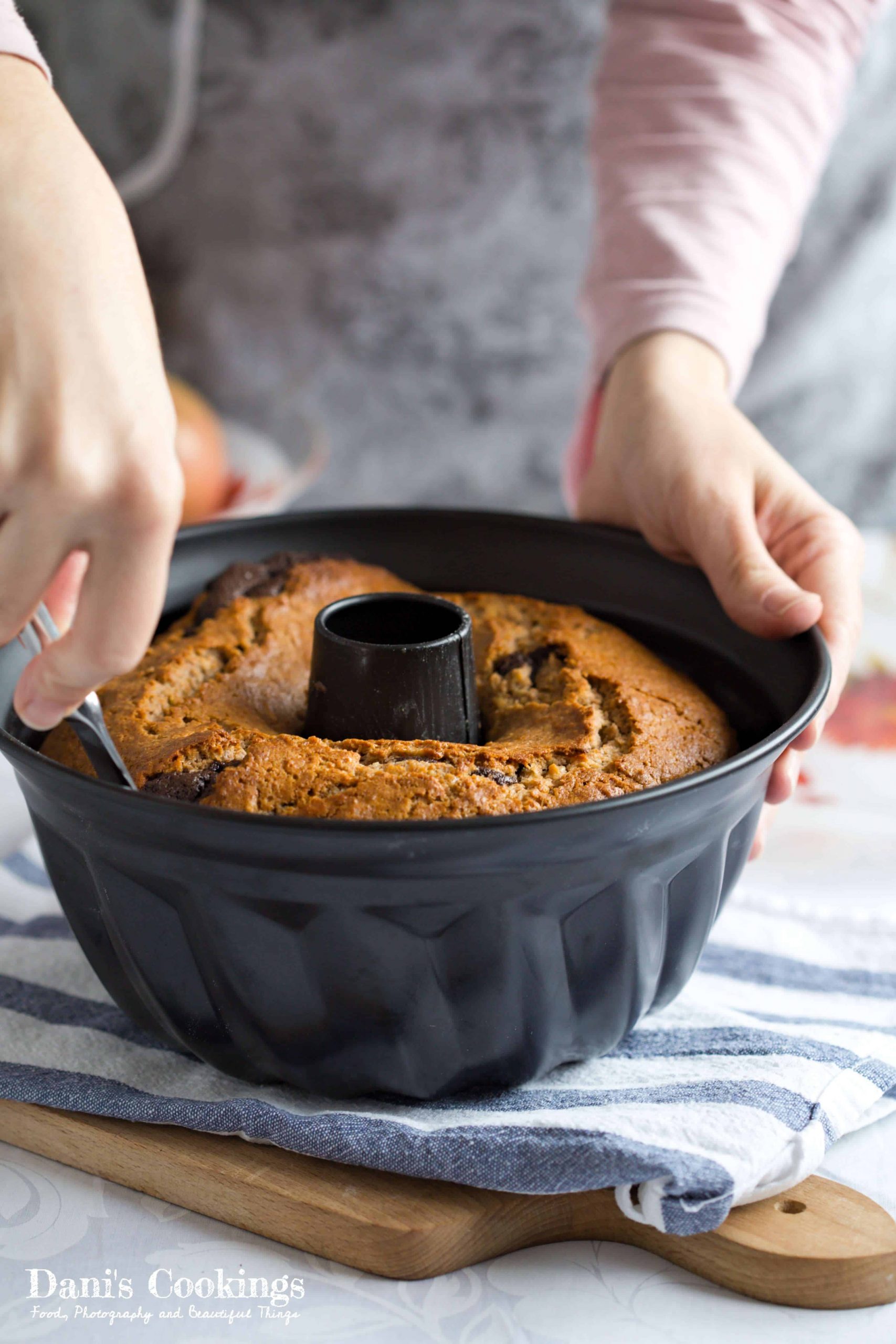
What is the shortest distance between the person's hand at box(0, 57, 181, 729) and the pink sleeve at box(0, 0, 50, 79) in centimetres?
10

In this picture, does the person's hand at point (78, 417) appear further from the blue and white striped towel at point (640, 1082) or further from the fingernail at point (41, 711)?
the blue and white striped towel at point (640, 1082)

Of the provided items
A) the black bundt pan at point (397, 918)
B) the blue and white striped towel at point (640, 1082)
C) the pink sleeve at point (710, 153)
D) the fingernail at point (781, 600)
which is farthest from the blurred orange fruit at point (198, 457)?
the fingernail at point (781, 600)

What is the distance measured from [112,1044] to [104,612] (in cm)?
45

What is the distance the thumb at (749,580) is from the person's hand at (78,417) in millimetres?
542

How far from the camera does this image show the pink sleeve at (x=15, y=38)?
0.73 m

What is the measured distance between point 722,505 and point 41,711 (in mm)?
638

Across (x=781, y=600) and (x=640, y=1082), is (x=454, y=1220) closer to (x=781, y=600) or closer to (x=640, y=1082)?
(x=640, y=1082)

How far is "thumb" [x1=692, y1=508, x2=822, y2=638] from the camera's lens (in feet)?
3.18

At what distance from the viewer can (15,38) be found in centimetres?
74

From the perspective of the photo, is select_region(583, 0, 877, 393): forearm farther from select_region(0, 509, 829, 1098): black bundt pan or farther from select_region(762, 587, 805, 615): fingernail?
select_region(0, 509, 829, 1098): black bundt pan

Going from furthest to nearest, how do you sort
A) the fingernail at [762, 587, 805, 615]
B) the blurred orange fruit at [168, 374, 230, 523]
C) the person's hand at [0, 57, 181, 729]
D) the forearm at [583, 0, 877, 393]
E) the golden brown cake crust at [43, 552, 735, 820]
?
the blurred orange fruit at [168, 374, 230, 523] → the forearm at [583, 0, 877, 393] → the fingernail at [762, 587, 805, 615] → the golden brown cake crust at [43, 552, 735, 820] → the person's hand at [0, 57, 181, 729]

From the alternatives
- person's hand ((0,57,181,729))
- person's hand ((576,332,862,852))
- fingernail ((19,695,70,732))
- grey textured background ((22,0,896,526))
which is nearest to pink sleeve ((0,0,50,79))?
person's hand ((0,57,181,729))

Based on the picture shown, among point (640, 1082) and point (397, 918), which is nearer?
point (397, 918)

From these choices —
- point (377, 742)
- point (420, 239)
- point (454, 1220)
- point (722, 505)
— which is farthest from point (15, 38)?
point (420, 239)
